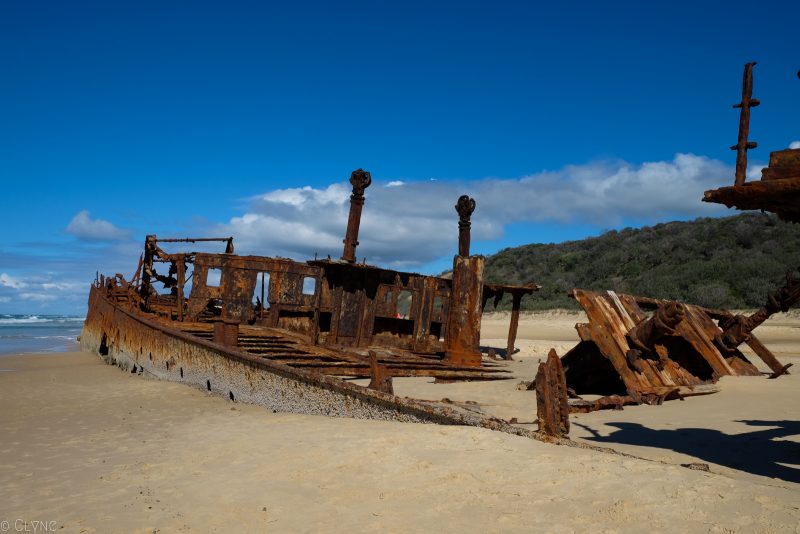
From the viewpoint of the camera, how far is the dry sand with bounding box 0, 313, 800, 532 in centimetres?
331

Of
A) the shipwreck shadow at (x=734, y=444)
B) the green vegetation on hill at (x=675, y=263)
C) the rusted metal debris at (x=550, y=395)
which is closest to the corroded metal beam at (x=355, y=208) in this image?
the shipwreck shadow at (x=734, y=444)

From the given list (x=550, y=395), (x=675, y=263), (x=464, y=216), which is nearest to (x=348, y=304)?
(x=464, y=216)

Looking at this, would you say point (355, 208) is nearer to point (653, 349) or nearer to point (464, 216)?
point (464, 216)

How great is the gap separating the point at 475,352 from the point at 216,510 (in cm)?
811

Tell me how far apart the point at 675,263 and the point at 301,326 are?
92.7 ft

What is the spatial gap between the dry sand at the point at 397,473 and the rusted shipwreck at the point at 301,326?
0.87 meters

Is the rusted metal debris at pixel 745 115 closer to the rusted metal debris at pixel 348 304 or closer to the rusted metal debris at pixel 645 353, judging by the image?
the rusted metal debris at pixel 645 353

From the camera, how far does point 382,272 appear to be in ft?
46.8

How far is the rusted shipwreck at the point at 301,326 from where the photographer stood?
788 centimetres

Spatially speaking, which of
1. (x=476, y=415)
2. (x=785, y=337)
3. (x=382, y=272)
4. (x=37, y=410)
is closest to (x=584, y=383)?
(x=476, y=415)

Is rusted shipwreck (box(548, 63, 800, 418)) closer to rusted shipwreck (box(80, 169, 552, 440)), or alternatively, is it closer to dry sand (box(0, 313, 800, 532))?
dry sand (box(0, 313, 800, 532))

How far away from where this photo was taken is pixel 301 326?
14117 millimetres

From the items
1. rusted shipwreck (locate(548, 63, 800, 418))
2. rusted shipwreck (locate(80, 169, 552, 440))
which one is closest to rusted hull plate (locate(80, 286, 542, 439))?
rusted shipwreck (locate(80, 169, 552, 440))

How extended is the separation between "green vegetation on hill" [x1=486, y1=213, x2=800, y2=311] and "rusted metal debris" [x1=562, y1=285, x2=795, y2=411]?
17283 millimetres
